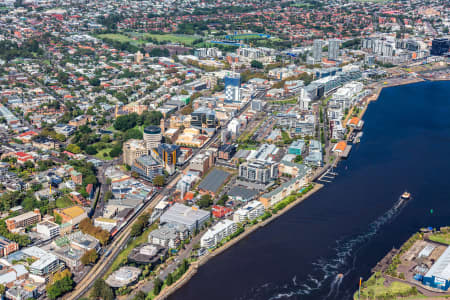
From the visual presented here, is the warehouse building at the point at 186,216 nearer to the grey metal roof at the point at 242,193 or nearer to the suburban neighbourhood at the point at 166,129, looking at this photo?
the suburban neighbourhood at the point at 166,129

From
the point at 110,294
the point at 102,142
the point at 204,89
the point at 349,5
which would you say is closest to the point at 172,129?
the point at 102,142

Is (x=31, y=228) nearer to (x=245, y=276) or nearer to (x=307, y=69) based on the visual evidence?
(x=245, y=276)

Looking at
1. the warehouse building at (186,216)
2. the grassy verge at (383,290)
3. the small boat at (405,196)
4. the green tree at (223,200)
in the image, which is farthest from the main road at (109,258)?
the small boat at (405,196)

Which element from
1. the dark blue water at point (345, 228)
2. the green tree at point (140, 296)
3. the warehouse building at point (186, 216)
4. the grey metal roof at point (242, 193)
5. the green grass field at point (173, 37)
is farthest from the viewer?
the green grass field at point (173, 37)

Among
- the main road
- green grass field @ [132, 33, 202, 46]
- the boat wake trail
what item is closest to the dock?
the boat wake trail

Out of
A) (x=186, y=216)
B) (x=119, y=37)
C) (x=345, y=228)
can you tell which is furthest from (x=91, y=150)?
(x=119, y=37)

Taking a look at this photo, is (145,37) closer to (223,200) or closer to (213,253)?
(223,200)

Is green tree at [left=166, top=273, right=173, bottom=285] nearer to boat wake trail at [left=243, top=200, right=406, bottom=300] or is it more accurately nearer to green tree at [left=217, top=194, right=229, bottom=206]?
boat wake trail at [left=243, top=200, right=406, bottom=300]
